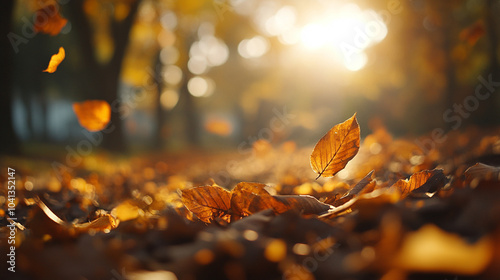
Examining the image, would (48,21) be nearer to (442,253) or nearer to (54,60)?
(54,60)

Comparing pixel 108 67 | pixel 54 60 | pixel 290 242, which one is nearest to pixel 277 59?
pixel 108 67

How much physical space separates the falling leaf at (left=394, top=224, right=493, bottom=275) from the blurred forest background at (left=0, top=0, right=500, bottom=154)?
101 inches

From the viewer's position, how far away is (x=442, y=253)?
27.1 inches

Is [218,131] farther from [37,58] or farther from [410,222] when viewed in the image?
[410,222]

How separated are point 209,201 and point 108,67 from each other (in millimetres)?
10855

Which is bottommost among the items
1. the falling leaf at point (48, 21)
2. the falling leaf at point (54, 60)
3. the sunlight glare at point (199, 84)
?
the falling leaf at point (54, 60)

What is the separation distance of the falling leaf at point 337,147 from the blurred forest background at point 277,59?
1951 mm

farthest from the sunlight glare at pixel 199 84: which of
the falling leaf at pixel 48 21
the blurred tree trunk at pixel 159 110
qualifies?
the falling leaf at pixel 48 21

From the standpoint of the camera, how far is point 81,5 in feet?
34.2

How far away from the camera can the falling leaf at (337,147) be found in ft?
5.16

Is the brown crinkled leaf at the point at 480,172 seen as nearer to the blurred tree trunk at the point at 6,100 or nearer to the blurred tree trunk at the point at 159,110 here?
the blurred tree trunk at the point at 6,100

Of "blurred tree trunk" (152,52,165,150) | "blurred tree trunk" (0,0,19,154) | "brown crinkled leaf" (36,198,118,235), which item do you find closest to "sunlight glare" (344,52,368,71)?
"blurred tree trunk" (0,0,19,154)

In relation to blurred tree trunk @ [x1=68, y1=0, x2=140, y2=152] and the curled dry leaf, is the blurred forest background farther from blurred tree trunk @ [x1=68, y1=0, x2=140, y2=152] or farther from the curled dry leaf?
the curled dry leaf

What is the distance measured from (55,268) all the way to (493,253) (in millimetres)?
884
